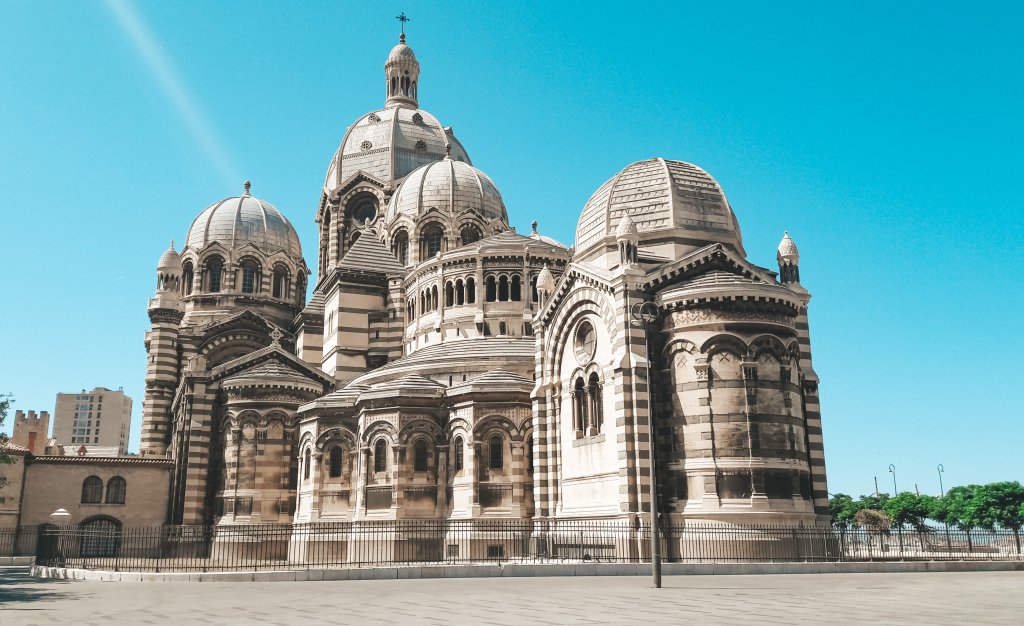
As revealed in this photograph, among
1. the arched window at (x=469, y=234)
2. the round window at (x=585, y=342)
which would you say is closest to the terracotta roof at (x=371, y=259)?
the arched window at (x=469, y=234)

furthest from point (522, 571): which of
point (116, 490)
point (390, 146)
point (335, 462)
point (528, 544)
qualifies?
point (390, 146)

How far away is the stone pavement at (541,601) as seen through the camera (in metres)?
12.7

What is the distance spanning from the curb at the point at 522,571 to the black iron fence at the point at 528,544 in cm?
132

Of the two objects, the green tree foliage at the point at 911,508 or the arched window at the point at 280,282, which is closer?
the arched window at the point at 280,282

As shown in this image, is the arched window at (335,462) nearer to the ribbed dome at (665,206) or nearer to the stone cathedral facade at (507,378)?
the stone cathedral facade at (507,378)

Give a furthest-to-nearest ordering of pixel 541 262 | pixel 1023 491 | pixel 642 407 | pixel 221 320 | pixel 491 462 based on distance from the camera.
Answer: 1. pixel 1023 491
2. pixel 221 320
3. pixel 541 262
4. pixel 491 462
5. pixel 642 407

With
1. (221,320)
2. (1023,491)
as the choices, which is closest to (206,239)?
(221,320)

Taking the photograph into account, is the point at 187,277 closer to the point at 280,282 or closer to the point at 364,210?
the point at 280,282

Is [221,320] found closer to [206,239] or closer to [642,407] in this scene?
[206,239]

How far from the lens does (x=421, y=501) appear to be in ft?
118

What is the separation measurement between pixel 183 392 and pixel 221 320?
33.5 ft

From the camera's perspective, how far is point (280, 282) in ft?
199

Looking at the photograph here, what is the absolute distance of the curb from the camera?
71.5 ft

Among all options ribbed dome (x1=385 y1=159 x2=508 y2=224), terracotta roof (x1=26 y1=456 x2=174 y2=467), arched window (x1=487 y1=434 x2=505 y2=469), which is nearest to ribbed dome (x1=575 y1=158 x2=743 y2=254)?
arched window (x1=487 y1=434 x2=505 y2=469)
